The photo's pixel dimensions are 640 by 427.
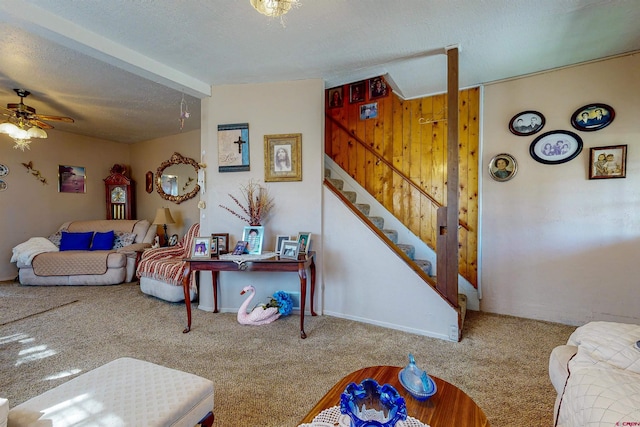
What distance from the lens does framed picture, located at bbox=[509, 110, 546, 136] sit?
2977 millimetres

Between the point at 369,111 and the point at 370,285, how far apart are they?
8.14 feet

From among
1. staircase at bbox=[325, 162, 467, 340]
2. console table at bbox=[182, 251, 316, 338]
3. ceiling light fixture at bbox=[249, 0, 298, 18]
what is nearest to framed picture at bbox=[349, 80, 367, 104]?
staircase at bbox=[325, 162, 467, 340]

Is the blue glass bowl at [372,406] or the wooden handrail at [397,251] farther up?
the wooden handrail at [397,251]

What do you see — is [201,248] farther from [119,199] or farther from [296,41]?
[119,199]

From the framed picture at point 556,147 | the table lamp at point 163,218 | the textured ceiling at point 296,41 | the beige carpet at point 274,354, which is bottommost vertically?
the beige carpet at point 274,354

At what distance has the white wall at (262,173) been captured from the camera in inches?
122

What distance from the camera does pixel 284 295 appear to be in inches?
121

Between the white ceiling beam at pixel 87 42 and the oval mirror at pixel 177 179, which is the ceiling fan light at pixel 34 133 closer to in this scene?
the white ceiling beam at pixel 87 42

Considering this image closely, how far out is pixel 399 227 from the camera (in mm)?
3828

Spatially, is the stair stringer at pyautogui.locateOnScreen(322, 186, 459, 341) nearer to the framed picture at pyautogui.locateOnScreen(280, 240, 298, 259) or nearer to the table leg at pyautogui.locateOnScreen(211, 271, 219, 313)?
the framed picture at pyautogui.locateOnScreen(280, 240, 298, 259)

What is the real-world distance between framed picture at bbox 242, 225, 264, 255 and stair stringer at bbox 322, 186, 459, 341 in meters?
0.69

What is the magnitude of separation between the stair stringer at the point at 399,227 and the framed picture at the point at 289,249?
→ 159 centimetres

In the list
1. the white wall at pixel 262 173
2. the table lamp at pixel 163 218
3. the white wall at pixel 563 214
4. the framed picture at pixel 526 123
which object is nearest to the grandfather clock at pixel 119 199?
the table lamp at pixel 163 218

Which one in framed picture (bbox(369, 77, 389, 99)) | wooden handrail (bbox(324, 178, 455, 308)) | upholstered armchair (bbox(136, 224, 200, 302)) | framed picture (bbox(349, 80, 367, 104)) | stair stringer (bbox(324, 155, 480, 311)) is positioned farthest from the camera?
framed picture (bbox(349, 80, 367, 104))
